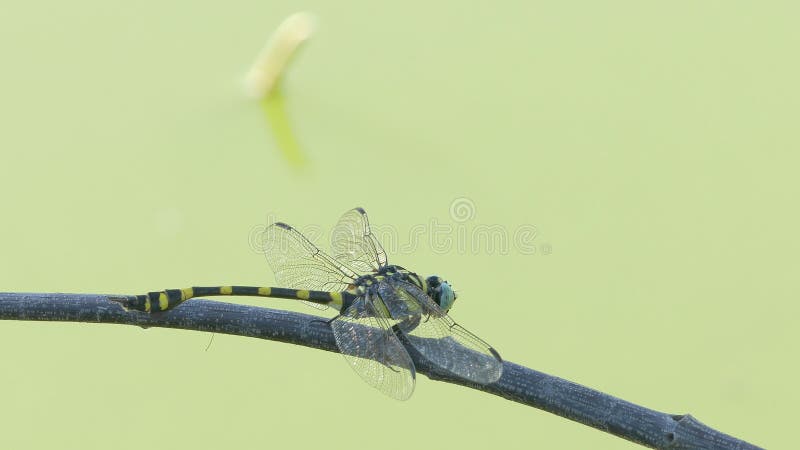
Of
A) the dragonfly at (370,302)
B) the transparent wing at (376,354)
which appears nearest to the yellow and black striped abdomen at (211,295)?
the dragonfly at (370,302)

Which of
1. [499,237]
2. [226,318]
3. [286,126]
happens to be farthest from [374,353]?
[286,126]

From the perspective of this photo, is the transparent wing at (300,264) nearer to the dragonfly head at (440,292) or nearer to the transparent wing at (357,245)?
the transparent wing at (357,245)

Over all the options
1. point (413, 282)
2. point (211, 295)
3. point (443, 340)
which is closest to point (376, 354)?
point (443, 340)

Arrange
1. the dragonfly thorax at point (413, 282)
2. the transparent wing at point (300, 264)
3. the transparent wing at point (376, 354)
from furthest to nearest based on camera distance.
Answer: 1. the transparent wing at point (300, 264)
2. the dragonfly thorax at point (413, 282)
3. the transparent wing at point (376, 354)

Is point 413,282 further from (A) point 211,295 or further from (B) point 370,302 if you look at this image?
(A) point 211,295

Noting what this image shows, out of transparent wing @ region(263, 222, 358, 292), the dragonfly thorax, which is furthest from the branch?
transparent wing @ region(263, 222, 358, 292)
